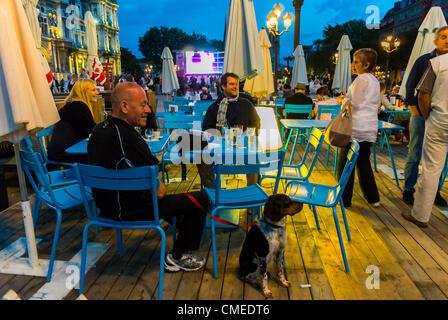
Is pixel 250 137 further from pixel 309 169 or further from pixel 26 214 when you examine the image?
pixel 26 214

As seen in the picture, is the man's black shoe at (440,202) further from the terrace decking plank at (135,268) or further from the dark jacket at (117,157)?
the dark jacket at (117,157)

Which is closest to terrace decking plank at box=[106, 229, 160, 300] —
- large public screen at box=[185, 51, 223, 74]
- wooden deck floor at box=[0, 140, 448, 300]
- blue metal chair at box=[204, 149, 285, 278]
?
wooden deck floor at box=[0, 140, 448, 300]

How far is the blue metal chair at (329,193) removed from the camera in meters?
2.71

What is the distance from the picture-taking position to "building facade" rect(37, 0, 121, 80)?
5381cm

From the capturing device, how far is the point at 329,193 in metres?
3.07

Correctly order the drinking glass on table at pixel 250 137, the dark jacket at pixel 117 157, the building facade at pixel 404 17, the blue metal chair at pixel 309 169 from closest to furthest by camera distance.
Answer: the dark jacket at pixel 117 157, the drinking glass on table at pixel 250 137, the blue metal chair at pixel 309 169, the building facade at pixel 404 17

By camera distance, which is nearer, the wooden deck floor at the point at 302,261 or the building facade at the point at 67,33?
the wooden deck floor at the point at 302,261

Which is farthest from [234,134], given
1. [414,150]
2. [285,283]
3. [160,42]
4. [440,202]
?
[160,42]

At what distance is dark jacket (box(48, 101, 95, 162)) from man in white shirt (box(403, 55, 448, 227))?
392 centimetres

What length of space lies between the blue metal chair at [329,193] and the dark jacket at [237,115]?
117 centimetres

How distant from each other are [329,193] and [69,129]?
10.5 feet

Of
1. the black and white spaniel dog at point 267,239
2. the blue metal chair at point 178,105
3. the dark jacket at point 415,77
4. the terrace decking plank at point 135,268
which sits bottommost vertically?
the terrace decking plank at point 135,268

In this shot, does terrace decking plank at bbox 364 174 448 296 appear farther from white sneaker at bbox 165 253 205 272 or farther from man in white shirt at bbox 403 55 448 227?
white sneaker at bbox 165 253 205 272

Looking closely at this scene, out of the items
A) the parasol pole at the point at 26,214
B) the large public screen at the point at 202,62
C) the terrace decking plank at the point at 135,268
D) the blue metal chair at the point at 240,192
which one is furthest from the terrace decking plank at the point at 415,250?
the large public screen at the point at 202,62
